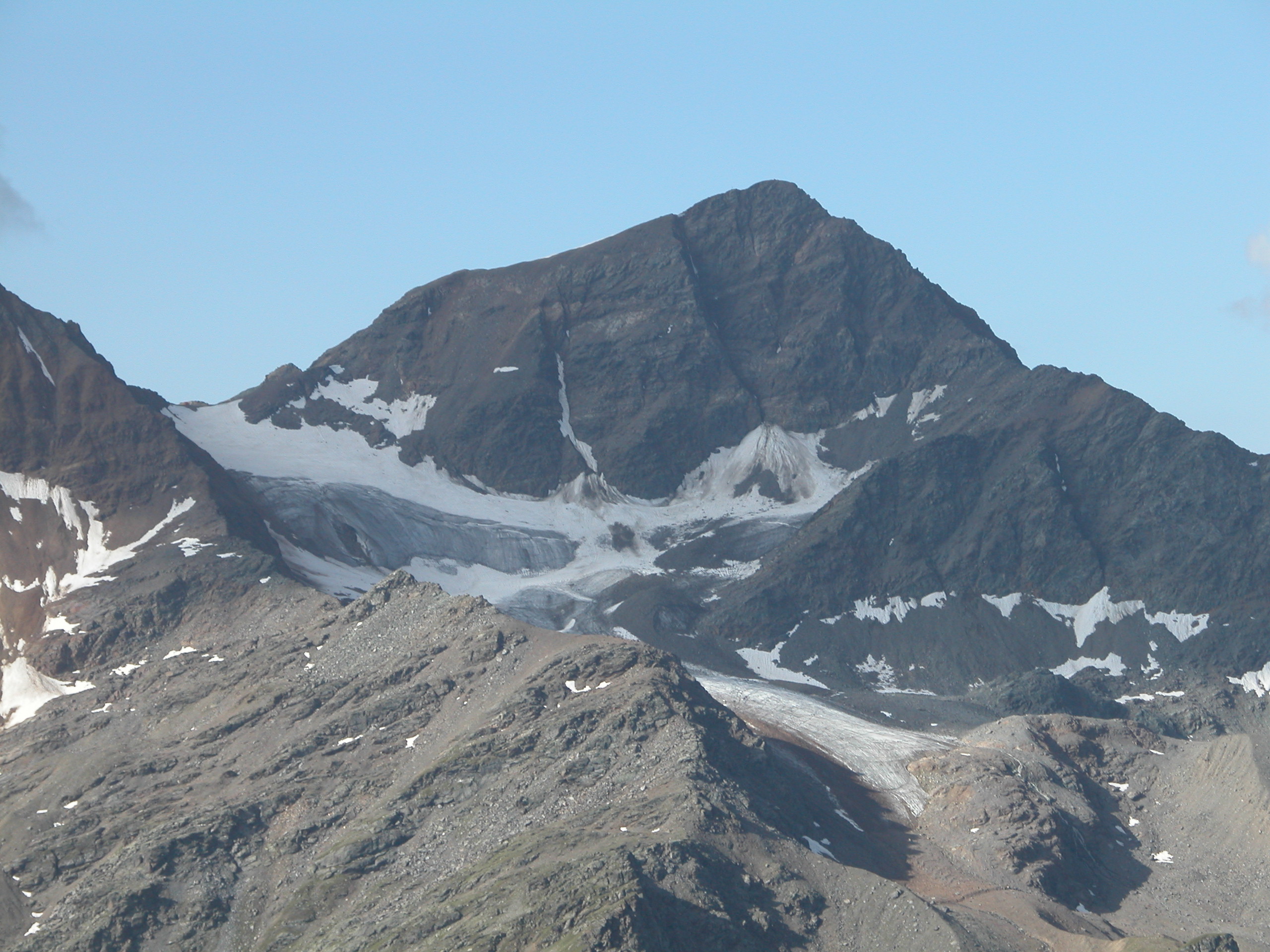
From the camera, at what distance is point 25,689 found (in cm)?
15475

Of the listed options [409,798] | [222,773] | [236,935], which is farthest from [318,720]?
[236,935]

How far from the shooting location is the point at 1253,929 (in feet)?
347

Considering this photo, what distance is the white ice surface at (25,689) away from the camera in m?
150

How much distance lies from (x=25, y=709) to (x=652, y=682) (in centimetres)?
6359

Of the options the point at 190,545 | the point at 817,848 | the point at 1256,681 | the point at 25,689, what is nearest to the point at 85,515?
the point at 190,545

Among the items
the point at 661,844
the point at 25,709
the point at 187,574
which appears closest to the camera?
the point at 661,844

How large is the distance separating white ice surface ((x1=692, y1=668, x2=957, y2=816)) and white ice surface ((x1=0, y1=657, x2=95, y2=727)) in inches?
2257

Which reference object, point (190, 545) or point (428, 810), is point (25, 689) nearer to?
point (190, 545)

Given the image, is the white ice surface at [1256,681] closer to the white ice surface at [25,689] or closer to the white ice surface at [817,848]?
the white ice surface at [817,848]

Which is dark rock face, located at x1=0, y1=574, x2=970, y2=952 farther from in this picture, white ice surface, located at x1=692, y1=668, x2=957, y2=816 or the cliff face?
the cliff face

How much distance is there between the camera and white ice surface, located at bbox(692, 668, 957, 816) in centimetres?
13012

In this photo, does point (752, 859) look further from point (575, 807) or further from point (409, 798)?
point (409, 798)

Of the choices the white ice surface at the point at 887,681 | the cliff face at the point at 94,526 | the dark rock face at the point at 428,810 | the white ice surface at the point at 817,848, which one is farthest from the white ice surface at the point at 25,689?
the white ice surface at the point at 887,681

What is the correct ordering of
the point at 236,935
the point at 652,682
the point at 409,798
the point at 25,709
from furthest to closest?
the point at 25,709, the point at 652,682, the point at 409,798, the point at 236,935
